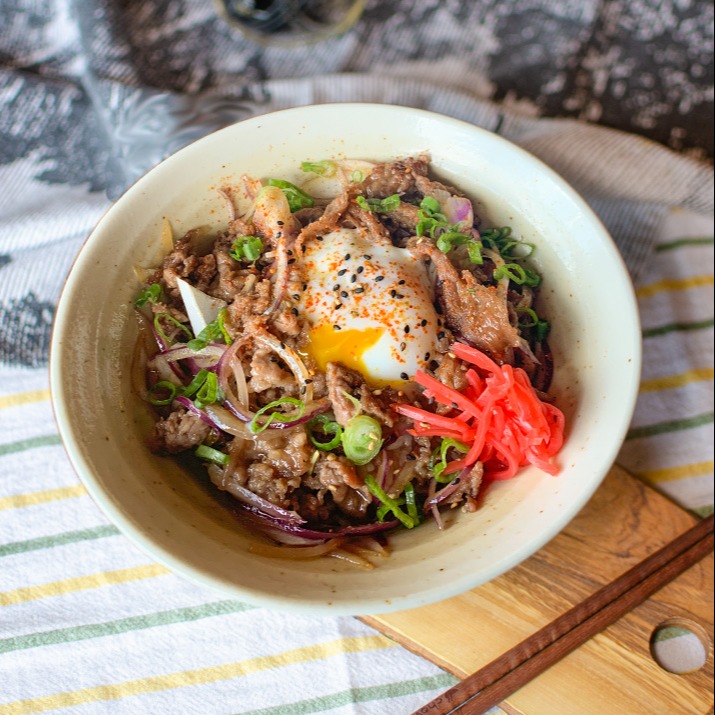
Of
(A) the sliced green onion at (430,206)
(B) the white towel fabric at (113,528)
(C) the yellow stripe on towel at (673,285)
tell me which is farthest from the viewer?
(C) the yellow stripe on towel at (673,285)

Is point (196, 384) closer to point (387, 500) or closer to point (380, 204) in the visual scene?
point (387, 500)

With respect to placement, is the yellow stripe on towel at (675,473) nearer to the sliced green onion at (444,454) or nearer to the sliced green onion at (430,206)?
the sliced green onion at (444,454)

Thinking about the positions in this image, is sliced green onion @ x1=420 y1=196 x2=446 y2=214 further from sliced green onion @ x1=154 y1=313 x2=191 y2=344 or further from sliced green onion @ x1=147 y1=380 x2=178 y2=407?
sliced green onion @ x1=147 y1=380 x2=178 y2=407

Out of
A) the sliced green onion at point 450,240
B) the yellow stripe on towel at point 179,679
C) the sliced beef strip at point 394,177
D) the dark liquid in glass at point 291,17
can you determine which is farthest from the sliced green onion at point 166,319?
the dark liquid in glass at point 291,17

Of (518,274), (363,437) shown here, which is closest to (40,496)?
(363,437)

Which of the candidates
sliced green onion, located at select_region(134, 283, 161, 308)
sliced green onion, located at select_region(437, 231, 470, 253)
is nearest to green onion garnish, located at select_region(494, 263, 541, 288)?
sliced green onion, located at select_region(437, 231, 470, 253)

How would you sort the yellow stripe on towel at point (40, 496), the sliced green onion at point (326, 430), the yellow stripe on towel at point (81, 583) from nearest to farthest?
the sliced green onion at point (326, 430), the yellow stripe on towel at point (81, 583), the yellow stripe on towel at point (40, 496)
